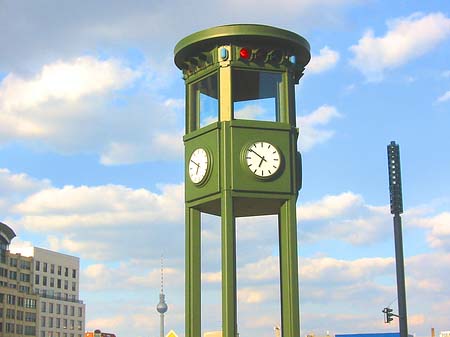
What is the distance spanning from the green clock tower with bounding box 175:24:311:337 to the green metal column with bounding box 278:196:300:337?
3 centimetres

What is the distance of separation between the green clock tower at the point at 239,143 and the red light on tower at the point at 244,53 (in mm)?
32

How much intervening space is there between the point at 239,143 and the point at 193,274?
161 inches

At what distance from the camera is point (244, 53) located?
2616 cm

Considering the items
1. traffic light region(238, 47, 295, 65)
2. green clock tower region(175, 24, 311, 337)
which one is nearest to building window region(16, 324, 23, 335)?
green clock tower region(175, 24, 311, 337)

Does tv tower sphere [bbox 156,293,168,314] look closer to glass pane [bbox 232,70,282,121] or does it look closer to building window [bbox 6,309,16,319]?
glass pane [bbox 232,70,282,121]

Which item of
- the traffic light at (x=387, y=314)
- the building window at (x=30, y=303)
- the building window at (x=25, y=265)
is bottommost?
the traffic light at (x=387, y=314)

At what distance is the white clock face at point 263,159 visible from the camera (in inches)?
999

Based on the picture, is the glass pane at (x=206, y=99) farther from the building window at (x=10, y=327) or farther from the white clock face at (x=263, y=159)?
the building window at (x=10, y=327)

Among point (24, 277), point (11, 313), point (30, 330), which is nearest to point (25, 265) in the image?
point (24, 277)

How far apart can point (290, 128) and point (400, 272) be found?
75.1 feet

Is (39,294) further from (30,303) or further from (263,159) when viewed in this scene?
(263,159)

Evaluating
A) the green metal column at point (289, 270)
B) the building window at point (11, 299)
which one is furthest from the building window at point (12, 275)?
the green metal column at point (289, 270)

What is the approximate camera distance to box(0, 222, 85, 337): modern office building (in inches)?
5384

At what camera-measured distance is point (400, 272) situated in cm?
4669
